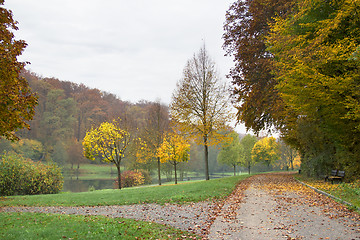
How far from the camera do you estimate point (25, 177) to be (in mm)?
17297

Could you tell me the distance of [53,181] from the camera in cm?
1892

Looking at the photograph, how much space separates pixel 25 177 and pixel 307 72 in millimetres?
18692

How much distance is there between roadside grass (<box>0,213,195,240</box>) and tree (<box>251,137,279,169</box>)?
35.7 meters

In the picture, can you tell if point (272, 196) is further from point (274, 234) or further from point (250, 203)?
point (274, 234)

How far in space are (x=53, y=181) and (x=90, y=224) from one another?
14797mm

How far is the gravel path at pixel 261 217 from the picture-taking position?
5.76 meters

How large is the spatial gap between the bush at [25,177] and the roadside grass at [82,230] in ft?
38.2

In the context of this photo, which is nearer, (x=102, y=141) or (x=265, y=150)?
(x=102, y=141)

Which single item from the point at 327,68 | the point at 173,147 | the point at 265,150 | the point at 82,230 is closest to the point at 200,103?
the point at 173,147

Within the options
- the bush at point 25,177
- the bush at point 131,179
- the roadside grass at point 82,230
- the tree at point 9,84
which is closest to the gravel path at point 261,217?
the roadside grass at point 82,230

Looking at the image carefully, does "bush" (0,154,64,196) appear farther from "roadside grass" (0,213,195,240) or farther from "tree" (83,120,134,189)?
"roadside grass" (0,213,195,240)

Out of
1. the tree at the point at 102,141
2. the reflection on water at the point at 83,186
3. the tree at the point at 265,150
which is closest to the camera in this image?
the tree at the point at 102,141

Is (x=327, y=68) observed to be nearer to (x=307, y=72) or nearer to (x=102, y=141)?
(x=307, y=72)

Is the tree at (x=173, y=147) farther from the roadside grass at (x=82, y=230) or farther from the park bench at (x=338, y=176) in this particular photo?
the roadside grass at (x=82, y=230)
